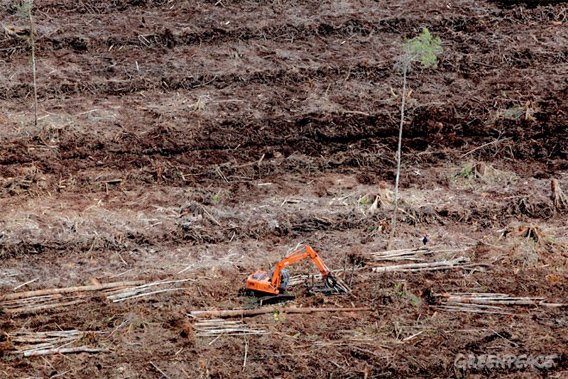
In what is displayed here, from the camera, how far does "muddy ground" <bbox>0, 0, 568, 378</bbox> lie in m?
9.96

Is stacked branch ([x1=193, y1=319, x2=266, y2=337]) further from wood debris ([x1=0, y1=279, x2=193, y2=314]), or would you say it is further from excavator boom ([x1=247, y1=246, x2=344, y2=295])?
wood debris ([x1=0, y1=279, x2=193, y2=314])

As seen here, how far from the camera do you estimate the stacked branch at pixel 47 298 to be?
10.6 m

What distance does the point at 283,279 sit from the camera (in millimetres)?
10703

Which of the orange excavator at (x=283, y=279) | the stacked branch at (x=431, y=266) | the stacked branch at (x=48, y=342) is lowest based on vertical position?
the stacked branch at (x=48, y=342)

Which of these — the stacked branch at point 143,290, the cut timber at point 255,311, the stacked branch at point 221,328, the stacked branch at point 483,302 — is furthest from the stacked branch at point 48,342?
the stacked branch at point 483,302

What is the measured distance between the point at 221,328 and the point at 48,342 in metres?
2.27

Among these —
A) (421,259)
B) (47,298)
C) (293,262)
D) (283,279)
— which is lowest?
(47,298)

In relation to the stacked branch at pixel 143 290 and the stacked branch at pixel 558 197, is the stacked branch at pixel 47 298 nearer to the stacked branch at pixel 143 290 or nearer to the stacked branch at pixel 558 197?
the stacked branch at pixel 143 290

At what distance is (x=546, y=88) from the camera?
15.6 m

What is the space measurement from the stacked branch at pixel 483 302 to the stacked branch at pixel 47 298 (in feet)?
14.6

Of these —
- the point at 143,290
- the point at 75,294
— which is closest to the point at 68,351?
the point at 75,294

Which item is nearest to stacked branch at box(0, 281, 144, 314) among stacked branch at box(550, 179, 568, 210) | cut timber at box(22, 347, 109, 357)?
cut timber at box(22, 347, 109, 357)

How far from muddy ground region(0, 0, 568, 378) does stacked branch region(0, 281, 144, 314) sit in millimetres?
140

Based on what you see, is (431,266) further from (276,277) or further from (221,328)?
(221,328)
